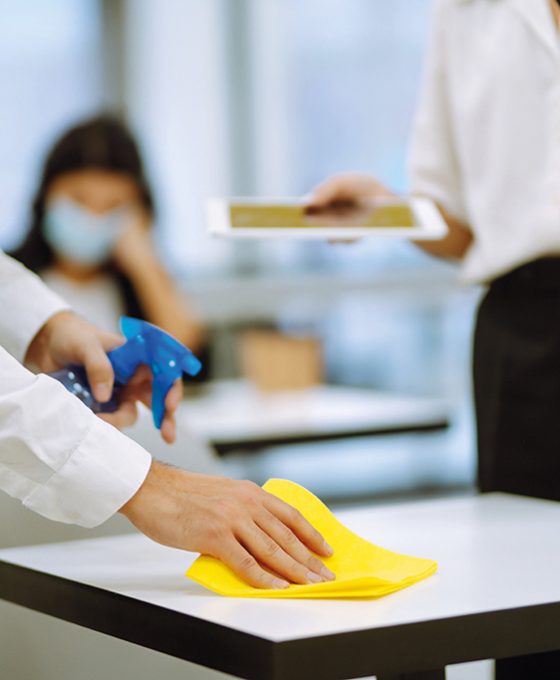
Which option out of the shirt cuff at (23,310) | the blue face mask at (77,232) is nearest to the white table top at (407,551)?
the shirt cuff at (23,310)

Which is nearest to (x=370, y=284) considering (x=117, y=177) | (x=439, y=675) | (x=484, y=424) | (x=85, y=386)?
(x=117, y=177)

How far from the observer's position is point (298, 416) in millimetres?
3150

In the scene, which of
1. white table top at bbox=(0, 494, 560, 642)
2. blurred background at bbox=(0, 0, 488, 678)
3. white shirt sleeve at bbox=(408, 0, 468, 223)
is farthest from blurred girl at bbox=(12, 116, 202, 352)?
white table top at bbox=(0, 494, 560, 642)

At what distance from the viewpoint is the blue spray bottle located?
1305 mm

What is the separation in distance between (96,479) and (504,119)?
877mm

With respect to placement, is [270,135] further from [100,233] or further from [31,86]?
[100,233]

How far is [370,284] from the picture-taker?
6.14m

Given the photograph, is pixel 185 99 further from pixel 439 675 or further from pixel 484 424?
pixel 439 675

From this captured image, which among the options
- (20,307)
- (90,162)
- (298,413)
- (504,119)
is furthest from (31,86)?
(20,307)

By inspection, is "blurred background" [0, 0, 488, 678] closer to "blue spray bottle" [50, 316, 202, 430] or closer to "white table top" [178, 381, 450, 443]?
"white table top" [178, 381, 450, 443]

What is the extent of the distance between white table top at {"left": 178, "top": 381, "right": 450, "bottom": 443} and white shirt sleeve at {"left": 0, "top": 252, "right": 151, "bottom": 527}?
174 cm

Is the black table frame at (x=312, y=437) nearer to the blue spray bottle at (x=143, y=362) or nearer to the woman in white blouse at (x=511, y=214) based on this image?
the woman in white blouse at (x=511, y=214)

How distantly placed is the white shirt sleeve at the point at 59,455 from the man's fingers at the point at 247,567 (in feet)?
0.32

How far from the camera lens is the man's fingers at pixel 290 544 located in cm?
102
